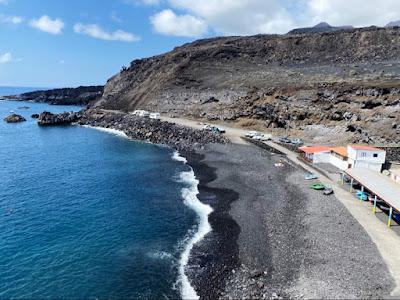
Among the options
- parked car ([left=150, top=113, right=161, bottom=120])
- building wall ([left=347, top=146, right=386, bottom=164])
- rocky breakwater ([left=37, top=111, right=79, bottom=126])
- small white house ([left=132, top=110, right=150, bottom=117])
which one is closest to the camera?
building wall ([left=347, top=146, right=386, bottom=164])

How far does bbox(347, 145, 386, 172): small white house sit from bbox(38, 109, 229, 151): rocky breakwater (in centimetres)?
3352

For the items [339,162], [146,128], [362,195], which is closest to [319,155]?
[339,162]

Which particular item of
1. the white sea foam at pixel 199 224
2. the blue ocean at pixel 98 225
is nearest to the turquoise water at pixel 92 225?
the blue ocean at pixel 98 225

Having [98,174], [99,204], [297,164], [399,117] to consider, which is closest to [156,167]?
[98,174]

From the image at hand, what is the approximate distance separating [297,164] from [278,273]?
116 feet

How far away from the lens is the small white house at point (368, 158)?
5588 centimetres

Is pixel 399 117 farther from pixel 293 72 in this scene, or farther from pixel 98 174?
pixel 98 174

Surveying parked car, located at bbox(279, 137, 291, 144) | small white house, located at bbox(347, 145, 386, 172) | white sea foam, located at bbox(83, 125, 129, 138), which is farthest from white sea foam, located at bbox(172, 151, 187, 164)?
small white house, located at bbox(347, 145, 386, 172)

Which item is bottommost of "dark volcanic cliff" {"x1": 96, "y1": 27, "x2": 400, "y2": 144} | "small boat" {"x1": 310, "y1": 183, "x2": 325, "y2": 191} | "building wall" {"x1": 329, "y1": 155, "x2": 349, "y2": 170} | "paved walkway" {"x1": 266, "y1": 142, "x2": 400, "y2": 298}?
"paved walkway" {"x1": 266, "y1": 142, "x2": 400, "y2": 298}

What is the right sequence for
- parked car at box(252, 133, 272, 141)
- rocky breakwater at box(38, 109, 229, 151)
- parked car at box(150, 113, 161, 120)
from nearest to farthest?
parked car at box(252, 133, 272, 141), rocky breakwater at box(38, 109, 229, 151), parked car at box(150, 113, 161, 120)

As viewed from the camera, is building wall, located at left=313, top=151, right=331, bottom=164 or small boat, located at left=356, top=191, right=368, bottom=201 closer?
small boat, located at left=356, top=191, right=368, bottom=201

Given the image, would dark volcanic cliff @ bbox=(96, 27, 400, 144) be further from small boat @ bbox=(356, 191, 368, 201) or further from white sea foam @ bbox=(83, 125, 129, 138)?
small boat @ bbox=(356, 191, 368, 201)

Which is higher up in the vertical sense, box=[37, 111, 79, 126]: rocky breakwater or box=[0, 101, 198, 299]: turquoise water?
box=[37, 111, 79, 126]: rocky breakwater

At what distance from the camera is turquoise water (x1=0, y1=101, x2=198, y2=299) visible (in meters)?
31.2
